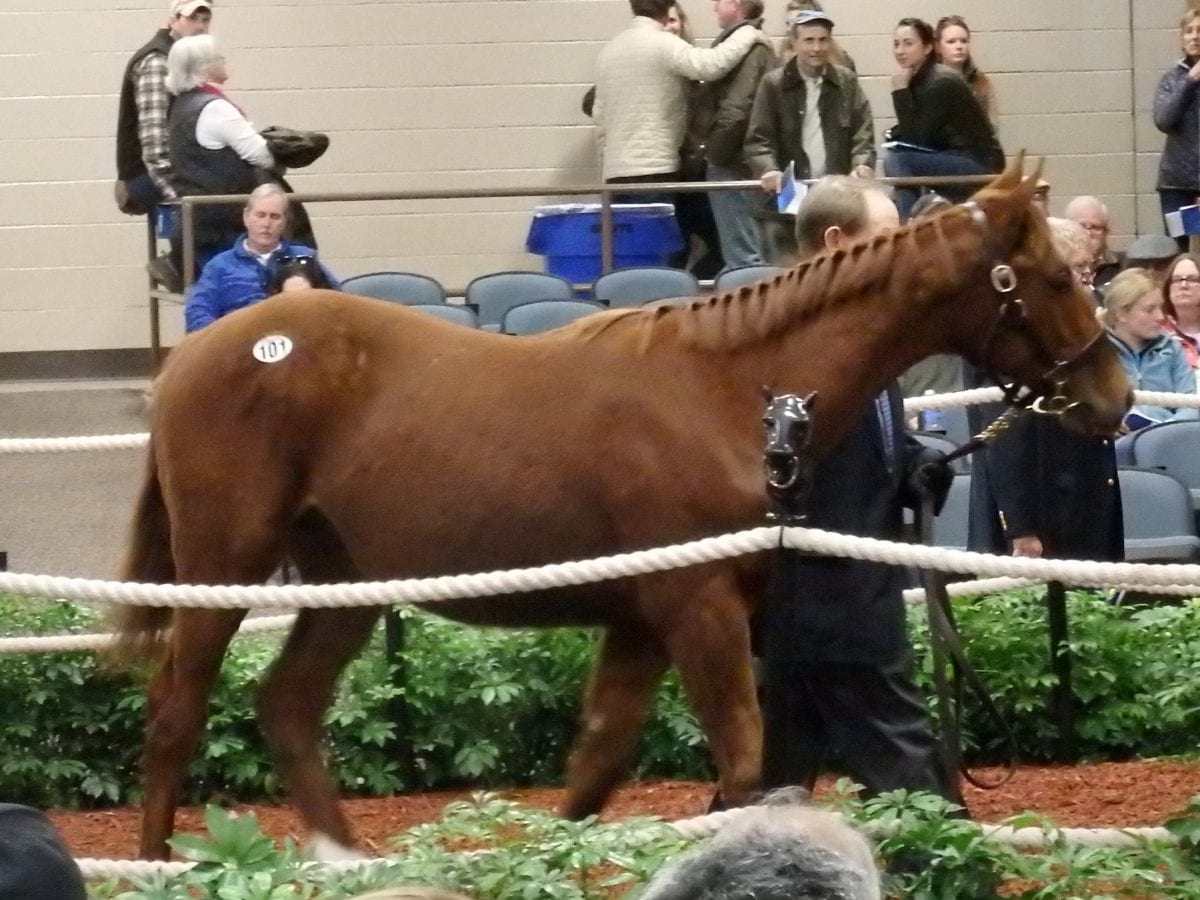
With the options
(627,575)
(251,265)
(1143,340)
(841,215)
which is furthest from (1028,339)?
(251,265)

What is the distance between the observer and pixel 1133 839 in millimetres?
3932

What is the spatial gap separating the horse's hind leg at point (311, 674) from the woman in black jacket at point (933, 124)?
7.36m

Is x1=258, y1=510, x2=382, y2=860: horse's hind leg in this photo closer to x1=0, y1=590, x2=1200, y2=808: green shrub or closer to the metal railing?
x1=0, y1=590, x2=1200, y2=808: green shrub

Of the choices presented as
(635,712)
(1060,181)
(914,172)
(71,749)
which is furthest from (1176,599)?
(1060,181)

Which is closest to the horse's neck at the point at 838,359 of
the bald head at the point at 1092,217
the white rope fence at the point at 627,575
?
the white rope fence at the point at 627,575

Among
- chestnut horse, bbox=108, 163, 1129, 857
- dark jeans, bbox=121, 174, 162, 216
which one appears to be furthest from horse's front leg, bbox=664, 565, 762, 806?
dark jeans, bbox=121, 174, 162, 216

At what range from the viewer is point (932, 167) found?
1217cm

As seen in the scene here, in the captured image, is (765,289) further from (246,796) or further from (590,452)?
(246,796)

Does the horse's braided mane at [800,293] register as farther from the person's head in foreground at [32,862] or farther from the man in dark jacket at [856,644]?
the person's head in foreground at [32,862]

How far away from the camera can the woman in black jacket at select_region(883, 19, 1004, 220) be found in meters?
12.0

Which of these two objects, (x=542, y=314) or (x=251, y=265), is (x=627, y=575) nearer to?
(x=251, y=265)

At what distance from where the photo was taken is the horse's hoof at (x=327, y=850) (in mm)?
4871

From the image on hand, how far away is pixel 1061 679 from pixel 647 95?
7.09m

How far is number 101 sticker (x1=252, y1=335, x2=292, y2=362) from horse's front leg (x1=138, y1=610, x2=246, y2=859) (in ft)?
2.02
